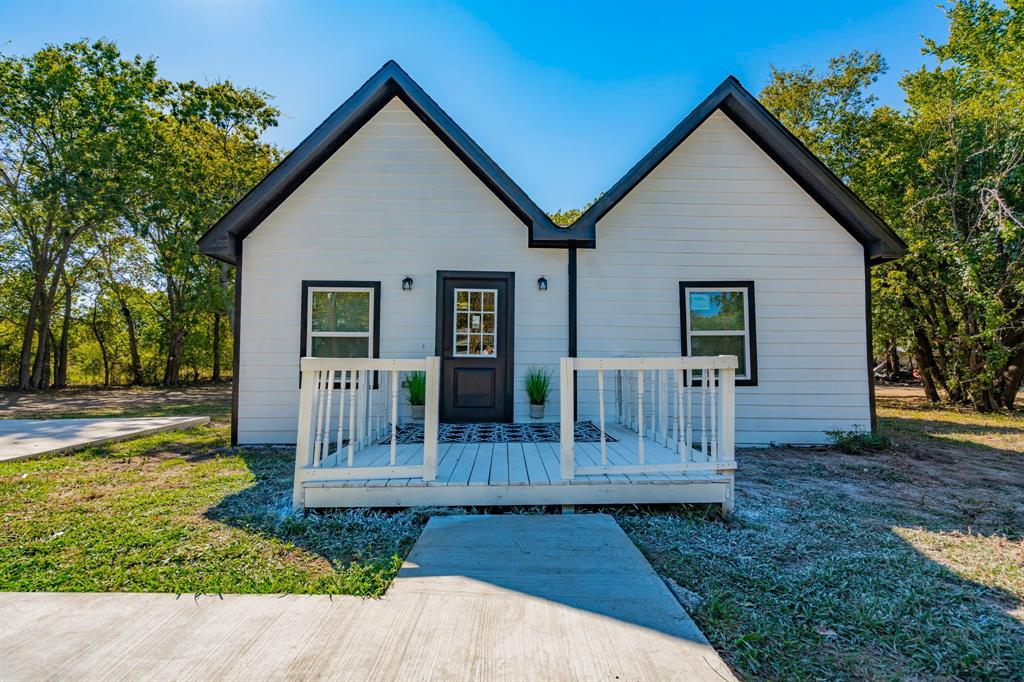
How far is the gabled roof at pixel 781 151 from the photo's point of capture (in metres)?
6.11

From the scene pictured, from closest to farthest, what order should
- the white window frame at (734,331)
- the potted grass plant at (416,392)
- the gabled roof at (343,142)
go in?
1. the gabled roof at (343,142)
2. the potted grass plant at (416,392)
3. the white window frame at (734,331)

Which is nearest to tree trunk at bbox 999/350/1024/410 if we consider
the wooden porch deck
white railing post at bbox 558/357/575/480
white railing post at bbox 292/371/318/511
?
the wooden porch deck

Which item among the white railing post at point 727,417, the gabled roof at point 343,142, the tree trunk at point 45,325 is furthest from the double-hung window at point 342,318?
the tree trunk at point 45,325

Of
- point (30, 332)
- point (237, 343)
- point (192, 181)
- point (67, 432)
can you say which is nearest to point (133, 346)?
point (30, 332)

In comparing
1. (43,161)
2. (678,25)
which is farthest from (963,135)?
(43,161)

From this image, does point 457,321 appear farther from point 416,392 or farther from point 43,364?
point 43,364

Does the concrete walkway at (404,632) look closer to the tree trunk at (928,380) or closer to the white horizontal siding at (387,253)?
the white horizontal siding at (387,253)

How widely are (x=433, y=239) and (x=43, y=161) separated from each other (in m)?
13.9

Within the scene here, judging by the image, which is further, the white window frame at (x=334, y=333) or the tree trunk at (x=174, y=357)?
the tree trunk at (x=174, y=357)

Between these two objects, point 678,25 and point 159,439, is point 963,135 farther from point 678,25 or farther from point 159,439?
point 159,439

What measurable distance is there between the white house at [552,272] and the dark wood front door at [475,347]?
0.8 inches

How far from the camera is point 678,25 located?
8.79 m

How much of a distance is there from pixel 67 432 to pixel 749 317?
9460 mm

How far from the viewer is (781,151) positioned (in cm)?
636
